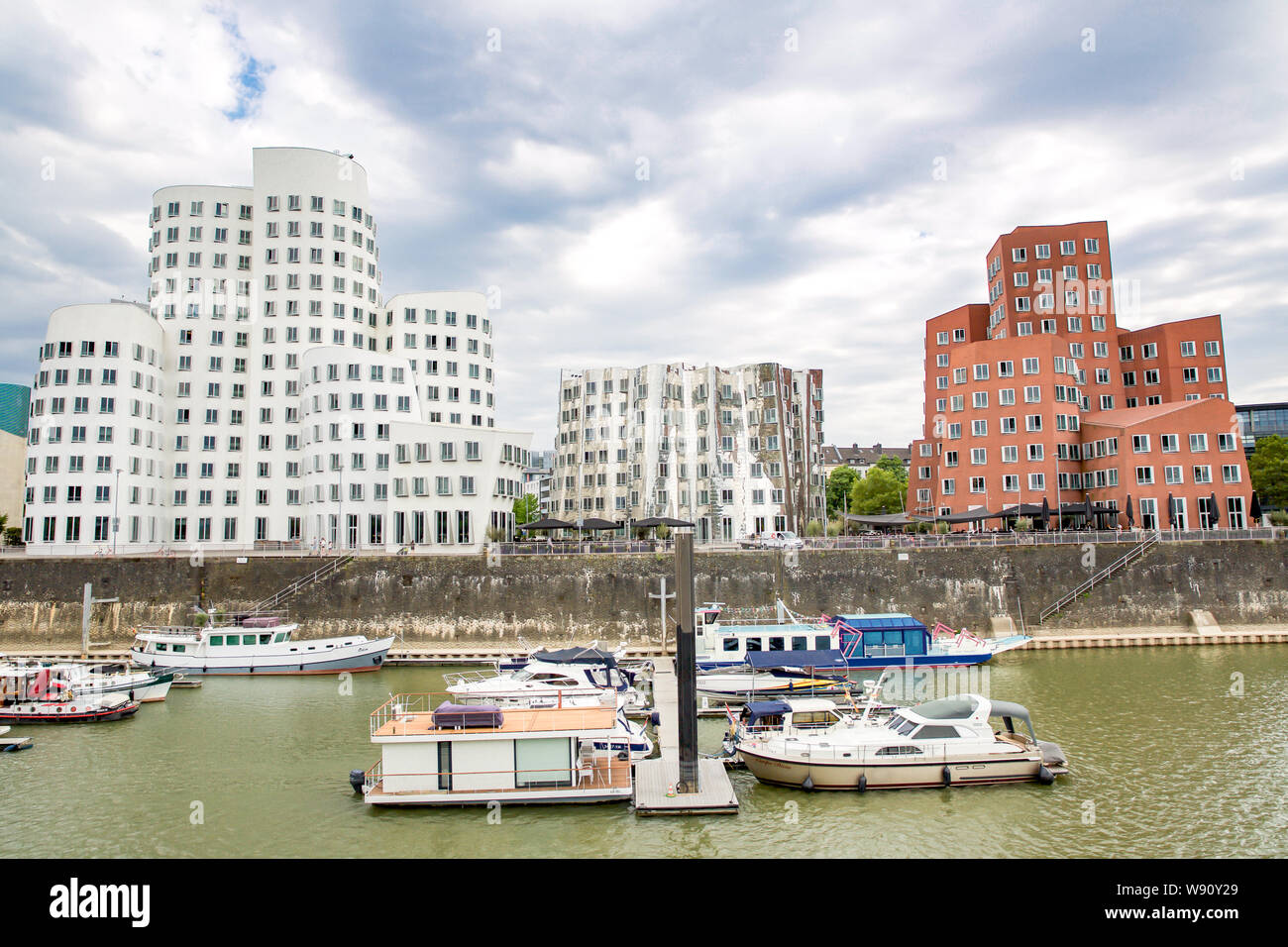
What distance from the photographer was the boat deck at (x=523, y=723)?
88.0ft

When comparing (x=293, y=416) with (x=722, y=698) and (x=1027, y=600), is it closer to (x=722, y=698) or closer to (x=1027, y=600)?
(x=722, y=698)

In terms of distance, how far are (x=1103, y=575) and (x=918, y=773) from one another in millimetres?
40981

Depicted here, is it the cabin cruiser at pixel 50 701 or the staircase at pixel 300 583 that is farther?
the staircase at pixel 300 583

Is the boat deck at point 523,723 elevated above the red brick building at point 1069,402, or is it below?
below

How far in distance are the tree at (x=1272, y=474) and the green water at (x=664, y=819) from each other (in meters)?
72.2

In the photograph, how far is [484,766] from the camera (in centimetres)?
2670

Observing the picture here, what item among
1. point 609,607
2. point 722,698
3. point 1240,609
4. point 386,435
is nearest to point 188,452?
point 386,435

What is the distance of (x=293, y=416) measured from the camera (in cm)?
8138

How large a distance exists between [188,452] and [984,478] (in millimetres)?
78235

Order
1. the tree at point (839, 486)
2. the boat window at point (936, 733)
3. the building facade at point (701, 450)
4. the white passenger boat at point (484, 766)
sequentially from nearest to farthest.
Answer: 1. the white passenger boat at point (484, 766)
2. the boat window at point (936, 733)
3. the building facade at point (701, 450)
4. the tree at point (839, 486)

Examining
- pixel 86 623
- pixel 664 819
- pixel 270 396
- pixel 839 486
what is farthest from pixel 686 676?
pixel 839 486
